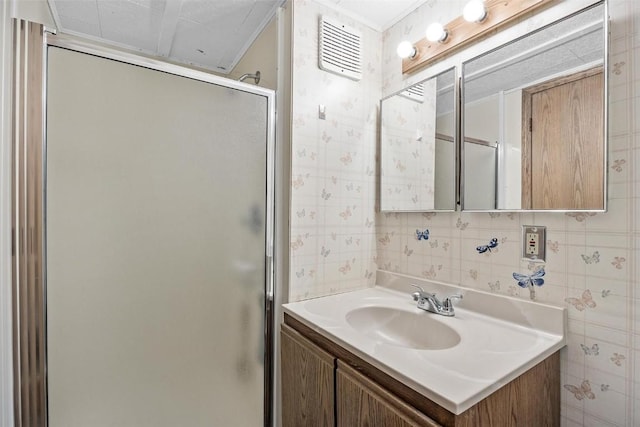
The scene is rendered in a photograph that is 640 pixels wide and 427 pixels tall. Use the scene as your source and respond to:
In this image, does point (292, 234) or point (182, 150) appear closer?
point (182, 150)

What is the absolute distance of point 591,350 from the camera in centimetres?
93

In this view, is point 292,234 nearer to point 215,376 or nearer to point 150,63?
point 215,376

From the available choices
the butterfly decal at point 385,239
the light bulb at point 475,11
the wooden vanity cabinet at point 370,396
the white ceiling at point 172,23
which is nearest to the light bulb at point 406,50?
the light bulb at point 475,11

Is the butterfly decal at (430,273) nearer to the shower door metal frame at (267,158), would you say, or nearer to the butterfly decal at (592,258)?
the butterfly decal at (592,258)

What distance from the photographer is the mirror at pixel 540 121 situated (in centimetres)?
91

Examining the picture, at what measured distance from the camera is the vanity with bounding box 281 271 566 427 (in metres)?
0.74

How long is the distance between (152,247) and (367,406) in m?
0.91

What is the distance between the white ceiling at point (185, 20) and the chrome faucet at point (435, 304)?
1340mm

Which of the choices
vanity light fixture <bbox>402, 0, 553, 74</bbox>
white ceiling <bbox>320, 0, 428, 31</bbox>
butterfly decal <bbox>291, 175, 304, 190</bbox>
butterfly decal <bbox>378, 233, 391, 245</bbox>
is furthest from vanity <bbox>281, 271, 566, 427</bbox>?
white ceiling <bbox>320, 0, 428, 31</bbox>

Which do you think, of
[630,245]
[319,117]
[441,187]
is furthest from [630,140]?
[319,117]

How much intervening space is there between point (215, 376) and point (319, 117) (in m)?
1.23

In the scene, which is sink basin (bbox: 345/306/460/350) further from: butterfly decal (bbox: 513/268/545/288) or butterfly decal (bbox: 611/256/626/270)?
butterfly decal (bbox: 611/256/626/270)

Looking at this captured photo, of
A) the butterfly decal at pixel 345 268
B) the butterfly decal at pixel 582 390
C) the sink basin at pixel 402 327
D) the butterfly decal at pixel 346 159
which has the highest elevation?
the butterfly decal at pixel 346 159

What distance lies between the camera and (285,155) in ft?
4.69
